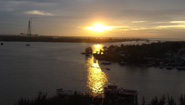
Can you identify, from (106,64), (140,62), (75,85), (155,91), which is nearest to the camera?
(155,91)

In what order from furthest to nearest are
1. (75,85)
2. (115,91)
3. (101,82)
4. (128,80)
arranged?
(128,80)
(101,82)
(75,85)
(115,91)

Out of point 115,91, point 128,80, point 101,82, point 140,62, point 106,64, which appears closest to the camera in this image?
point 115,91

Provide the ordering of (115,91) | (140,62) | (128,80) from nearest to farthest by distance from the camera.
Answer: (115,91)
(128,80)
(140,62)

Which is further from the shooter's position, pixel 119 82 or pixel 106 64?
pixel 106 64

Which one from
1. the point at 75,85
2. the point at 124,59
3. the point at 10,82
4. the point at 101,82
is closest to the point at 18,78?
the point at 10,82

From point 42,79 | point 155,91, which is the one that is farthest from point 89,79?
point 155,91

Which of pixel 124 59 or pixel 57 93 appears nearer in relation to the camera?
→ pixel 57 93

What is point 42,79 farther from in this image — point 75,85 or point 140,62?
point 140,62

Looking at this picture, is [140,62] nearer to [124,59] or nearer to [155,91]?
[124,59]
